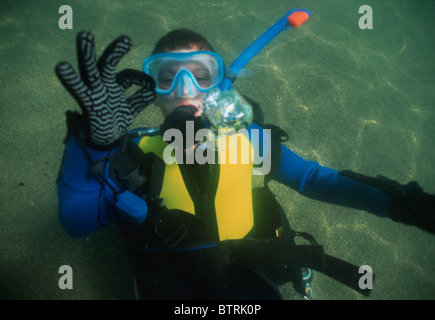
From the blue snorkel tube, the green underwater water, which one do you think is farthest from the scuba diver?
the green underwater water

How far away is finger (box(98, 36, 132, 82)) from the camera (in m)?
1.18

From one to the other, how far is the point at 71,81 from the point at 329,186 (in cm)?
203

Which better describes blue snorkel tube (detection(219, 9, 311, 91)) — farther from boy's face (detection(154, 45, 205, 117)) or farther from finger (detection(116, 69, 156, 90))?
finger (detection(116, 69, 156, 90))

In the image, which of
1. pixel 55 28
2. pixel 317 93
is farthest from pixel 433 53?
pixel 55 28

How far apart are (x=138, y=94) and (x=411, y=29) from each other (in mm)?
7949

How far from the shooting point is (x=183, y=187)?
172 centimetres

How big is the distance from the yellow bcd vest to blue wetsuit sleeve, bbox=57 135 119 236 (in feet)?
1.49

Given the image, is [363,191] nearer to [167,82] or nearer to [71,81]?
[167,82]

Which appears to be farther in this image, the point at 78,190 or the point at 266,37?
the point at 266,37

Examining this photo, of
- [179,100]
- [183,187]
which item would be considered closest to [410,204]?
[183,187]

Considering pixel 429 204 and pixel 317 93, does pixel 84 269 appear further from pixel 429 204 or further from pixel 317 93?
pixel 317 93

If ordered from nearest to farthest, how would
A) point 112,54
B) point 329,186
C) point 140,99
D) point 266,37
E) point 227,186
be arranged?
point 112,54, point 140,99, point 227,186, point 329,186, point 266,37

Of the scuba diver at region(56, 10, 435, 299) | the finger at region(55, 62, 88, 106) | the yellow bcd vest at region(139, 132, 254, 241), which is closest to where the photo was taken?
the finger at region(55, 62, 88, 106)

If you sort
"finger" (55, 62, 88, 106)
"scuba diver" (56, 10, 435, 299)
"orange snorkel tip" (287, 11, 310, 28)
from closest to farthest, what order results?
"finger" (55, 62, 88, 106)
"scuba diver" (56, 10, 435, 299)
"orange snorkel tip" (287, 11, 310, 28)
